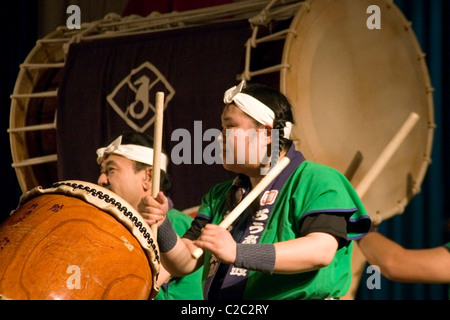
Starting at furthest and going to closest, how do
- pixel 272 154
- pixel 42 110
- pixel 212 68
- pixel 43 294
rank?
pixel 42 110 → pixel 212 68 → pixel 272 154 → pixel 43 294

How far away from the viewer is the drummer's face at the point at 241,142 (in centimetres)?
195

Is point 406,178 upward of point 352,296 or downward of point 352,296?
upward

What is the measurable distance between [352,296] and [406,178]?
456 millimetres

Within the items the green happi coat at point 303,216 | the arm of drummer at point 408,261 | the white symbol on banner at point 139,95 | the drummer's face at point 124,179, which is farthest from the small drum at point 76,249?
the white symbol on banner at point 139,95

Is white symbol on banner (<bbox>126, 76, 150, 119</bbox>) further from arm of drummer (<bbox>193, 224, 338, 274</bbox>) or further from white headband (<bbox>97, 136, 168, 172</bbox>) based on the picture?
arm of drummer (<bbox>193, 224, 338, 274</bbox>)

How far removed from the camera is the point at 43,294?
1.57 metres

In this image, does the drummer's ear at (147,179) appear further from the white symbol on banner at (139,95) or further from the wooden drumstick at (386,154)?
the wooden drumstick at (386,154)

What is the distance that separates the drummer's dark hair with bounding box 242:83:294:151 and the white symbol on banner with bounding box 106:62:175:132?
0.81 m

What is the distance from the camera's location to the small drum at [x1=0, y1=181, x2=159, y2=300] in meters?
1.59

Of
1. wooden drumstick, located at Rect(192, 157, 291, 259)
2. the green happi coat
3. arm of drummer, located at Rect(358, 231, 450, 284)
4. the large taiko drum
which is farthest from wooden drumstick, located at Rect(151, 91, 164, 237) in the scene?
arm of drummer, located at Rect(358, 231, 450, 284)

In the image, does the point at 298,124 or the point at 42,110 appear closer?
the point at 298,124

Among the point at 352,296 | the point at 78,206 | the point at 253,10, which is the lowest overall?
the point at 352,296
